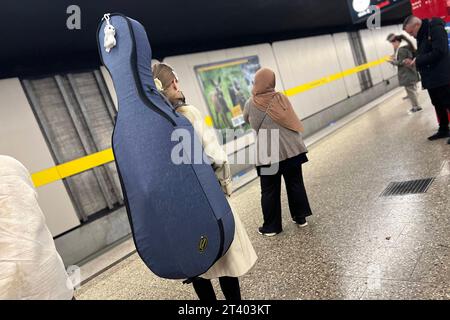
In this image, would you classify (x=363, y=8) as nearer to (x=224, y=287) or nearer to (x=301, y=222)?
(x=301, y=222)

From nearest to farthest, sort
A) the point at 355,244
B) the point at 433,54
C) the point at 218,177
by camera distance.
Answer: the point at 218,177
the point at 355,244
the point at 433,54

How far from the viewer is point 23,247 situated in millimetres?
1043

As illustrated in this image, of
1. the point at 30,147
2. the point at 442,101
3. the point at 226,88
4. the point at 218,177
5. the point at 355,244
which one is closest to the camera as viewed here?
the point at 218,177

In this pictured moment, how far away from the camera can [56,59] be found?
Result: 15.3 ft

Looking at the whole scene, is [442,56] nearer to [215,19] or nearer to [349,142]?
[349,142]

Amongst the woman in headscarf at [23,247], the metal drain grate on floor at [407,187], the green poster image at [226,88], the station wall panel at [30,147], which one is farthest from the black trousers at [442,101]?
the station wall panel at [30,147]

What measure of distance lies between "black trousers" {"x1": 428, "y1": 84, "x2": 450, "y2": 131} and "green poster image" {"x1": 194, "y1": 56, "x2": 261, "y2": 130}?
153 inches

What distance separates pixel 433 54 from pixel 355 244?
9.66ft

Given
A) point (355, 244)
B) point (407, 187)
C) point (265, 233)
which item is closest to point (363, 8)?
point (407, 187)

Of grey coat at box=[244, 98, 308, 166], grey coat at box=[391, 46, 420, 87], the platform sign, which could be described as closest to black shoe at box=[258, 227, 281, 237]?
grey coat at box=[244, 98, 308, 166]

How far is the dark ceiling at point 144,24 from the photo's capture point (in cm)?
338

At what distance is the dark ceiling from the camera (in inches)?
133

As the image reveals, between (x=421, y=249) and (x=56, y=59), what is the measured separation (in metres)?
4.85
